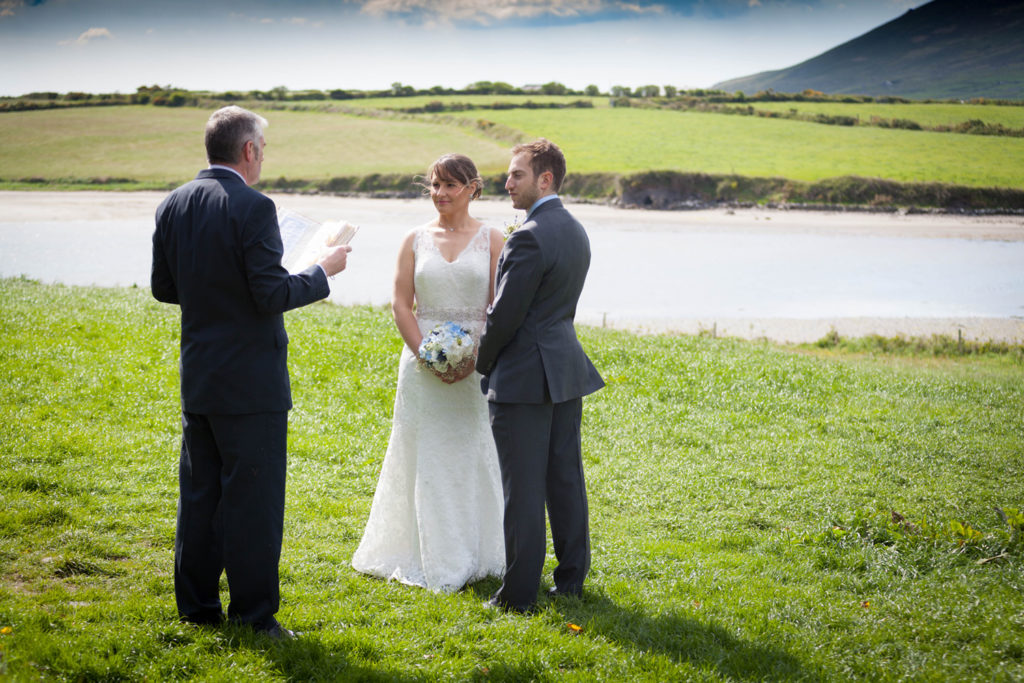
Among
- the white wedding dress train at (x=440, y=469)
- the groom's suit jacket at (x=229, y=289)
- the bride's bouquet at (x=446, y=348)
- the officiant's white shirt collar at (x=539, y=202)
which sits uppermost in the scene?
the officiant's white shirt collar at (x=539, y=202)

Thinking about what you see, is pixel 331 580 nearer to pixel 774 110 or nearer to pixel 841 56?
pixel 774 110

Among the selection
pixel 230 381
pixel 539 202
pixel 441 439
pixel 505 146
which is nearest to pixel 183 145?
pixel 505 146

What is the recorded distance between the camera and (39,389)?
29.5ft

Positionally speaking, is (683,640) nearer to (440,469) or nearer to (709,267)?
(440,469)

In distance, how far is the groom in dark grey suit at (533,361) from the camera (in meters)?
4.69

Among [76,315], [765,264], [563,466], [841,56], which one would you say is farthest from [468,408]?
[841,56]

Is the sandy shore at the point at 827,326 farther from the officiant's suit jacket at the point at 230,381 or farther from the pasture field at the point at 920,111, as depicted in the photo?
the pasture field at the point at 920,111

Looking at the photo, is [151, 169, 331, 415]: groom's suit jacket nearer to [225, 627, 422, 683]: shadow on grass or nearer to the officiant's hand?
the officiant's hand

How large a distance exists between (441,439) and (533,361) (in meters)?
1.15

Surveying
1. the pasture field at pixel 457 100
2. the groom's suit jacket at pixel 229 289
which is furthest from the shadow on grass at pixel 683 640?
the pasture field at pixel 457 100

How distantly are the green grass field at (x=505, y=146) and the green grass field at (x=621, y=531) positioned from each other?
130ft

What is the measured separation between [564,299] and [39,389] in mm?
7066

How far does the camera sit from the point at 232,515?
163 inches

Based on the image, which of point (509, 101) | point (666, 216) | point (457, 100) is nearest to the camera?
point (666, 216)
